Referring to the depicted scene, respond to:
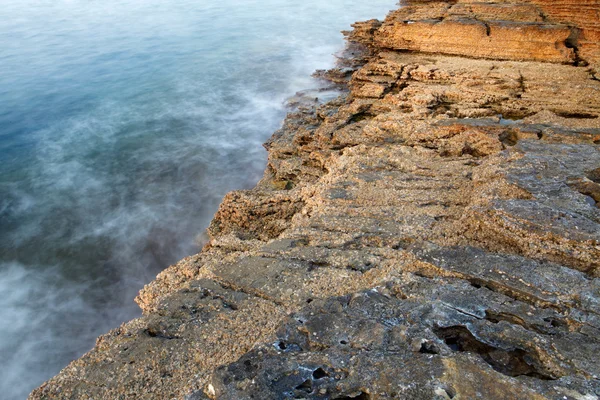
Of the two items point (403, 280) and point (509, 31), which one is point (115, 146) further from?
point (403, 280)

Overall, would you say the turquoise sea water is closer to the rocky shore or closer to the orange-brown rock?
the rocky shore

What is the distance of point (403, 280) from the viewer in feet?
13.8

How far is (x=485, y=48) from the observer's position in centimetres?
1191

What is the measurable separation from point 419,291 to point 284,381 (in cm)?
163

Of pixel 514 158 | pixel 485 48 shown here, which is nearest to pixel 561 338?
pixel 514 158

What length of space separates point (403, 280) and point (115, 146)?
13438 mm

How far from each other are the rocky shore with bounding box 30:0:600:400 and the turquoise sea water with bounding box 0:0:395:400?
11.6ft

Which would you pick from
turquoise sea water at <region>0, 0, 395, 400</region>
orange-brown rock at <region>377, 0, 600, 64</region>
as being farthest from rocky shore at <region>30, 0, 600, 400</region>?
turquoise sea water at <region>0, 0, 395, 400</region>

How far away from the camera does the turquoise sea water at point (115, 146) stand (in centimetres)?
873

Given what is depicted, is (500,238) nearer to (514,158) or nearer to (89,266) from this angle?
(514,158)

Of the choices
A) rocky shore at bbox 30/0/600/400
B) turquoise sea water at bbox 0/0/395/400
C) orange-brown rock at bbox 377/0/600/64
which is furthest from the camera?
orange-brown rock at bbox 377/0/600/64

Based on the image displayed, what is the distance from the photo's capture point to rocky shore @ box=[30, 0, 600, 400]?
313 centimetres

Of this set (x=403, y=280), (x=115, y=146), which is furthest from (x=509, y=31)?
(x=115, y=146)

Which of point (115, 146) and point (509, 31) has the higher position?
point (509, 31)
